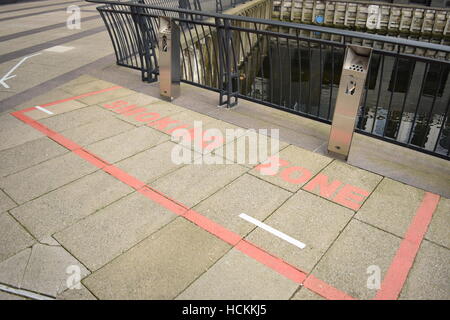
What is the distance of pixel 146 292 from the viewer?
2.88 metres

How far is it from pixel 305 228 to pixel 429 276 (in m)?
1.16

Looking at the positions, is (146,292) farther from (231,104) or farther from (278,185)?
(231,104)

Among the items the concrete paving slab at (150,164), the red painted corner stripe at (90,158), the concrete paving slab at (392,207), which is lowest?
the concrete paving slab at (392,207)

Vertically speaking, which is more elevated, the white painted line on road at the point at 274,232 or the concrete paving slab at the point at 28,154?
the concrete paving slab at the point at 28,154

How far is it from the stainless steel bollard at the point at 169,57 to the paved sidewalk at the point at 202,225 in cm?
166

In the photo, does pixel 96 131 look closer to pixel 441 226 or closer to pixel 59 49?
pixel 441 226

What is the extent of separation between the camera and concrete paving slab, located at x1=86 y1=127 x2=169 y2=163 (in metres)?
4.92

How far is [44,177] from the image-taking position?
14.3 feet

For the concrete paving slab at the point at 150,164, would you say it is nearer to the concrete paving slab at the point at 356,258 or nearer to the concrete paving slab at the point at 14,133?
the concrete paving slab at the point at 14,133

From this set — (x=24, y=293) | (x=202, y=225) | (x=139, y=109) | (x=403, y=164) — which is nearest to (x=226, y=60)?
(x=139, y=109)

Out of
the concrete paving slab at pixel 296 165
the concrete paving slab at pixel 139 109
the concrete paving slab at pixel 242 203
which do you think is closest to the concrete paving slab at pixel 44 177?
the concrete paving slab at pixel 139 109

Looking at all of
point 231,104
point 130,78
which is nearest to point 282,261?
point 231,104

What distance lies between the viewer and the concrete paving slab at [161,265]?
290 cm

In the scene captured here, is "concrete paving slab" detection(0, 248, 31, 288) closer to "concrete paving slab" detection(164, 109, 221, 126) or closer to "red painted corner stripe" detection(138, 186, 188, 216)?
"red painted corner stripe" detection(138, 186, 188, 216)
